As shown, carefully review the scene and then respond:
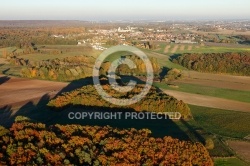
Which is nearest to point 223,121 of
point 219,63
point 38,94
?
point 38,94

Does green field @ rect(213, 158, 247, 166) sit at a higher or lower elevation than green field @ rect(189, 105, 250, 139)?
lower

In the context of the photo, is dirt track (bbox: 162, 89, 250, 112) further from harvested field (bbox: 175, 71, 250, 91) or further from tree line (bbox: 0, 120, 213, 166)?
tree line (bbox: 0, 120, 213, 166)

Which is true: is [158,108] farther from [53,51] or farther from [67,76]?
[53,51]

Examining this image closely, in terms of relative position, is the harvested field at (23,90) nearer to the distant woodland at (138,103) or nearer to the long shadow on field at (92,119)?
the long shadow on field at (92,119)

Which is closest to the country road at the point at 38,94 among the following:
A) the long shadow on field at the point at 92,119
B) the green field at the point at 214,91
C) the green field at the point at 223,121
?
the green field at the point at 214,91

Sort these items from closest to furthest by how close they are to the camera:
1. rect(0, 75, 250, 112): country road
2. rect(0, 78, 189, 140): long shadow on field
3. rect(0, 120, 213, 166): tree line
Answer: rect(0, 120, 213, 166): tree line, rect(0, 78, 189, 140): long shadow on field, rect(0, 75, 250, 112): country road

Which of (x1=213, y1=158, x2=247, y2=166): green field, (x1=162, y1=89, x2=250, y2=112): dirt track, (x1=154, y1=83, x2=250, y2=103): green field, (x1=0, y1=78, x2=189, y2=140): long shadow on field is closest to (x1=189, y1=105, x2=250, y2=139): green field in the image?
(x1=162, y1=89, x2=250, y2=112): dirt track
